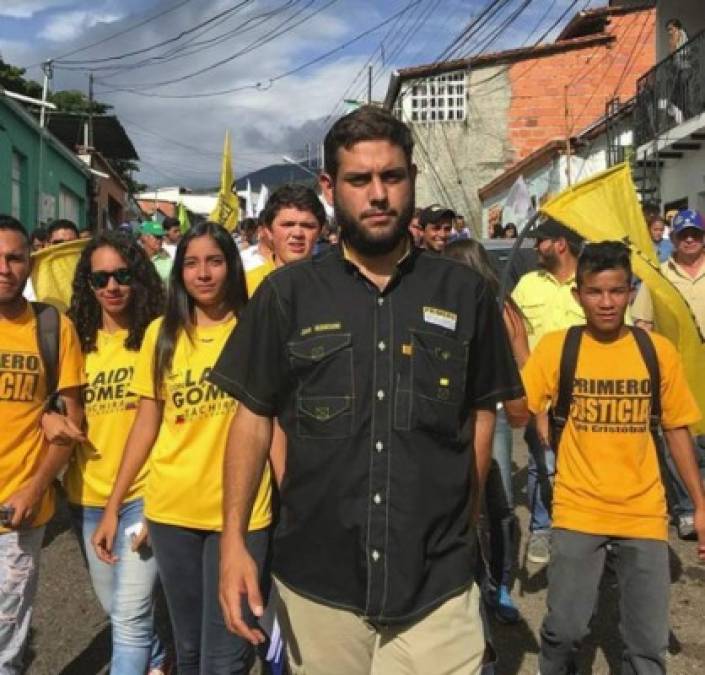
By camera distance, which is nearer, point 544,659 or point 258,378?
point 258,378

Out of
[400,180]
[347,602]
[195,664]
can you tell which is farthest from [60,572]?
[400,180]

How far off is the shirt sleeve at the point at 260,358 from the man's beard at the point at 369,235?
0.25 metres

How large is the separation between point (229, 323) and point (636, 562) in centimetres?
181

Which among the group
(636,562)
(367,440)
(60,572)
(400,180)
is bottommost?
(60,572)

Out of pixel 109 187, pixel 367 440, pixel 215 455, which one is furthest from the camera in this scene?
pixel 109 187

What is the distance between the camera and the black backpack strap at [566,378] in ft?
11.8

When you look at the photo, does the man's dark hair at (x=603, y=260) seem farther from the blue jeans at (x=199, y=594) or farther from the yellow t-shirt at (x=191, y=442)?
the blue jeans at (x=199, y=594)

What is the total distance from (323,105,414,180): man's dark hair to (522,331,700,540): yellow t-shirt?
164 centimetres

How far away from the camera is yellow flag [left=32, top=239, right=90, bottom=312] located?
177 inches

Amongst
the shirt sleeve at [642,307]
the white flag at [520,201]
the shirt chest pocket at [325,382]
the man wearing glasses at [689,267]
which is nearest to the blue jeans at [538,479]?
the shirt sleeve at [642,307]

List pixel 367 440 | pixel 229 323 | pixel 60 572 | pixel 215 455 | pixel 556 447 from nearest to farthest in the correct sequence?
pixel 367 440, pixel 215 455, pixel 229 323, pixel 556 447, pixel 60 572

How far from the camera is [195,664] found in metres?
3.26

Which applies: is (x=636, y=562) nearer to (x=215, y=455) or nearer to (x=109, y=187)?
(x=215, y=455)

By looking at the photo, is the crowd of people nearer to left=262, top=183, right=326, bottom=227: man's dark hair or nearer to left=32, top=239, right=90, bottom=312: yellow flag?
left=262, top=183, right=326, bottom=227: man's dark hair
